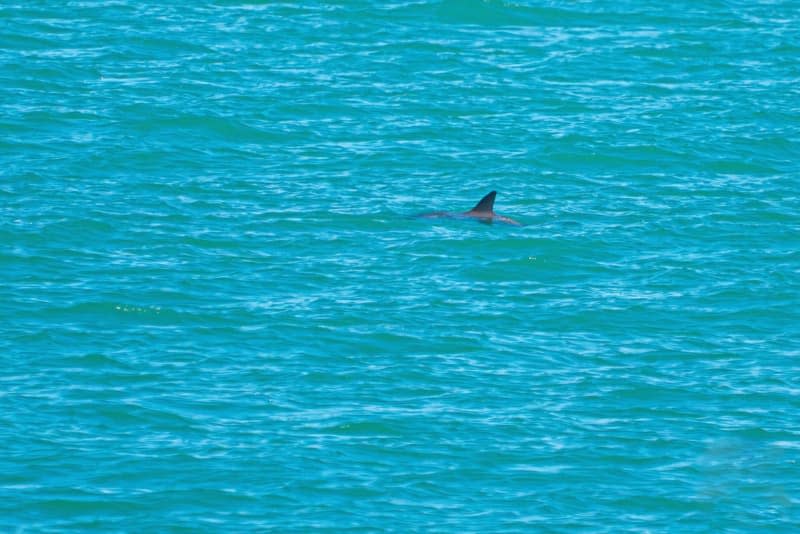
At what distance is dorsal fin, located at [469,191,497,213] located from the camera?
3331 cm

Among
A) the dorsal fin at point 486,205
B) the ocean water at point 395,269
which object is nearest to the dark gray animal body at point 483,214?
the dorsal fin at point 486,205

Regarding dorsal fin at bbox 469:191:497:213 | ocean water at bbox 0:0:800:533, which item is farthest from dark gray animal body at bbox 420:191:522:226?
ocean water at bbox 0:0:800:533

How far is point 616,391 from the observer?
25812 millimetres

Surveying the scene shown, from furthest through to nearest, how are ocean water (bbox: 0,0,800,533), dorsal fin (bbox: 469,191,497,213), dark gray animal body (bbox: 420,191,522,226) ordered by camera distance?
dark gray animal body (bbox: 420,191,522,226) < dorsal fin (bbox: 469,191,497,213) < ocean water (bbox: 0,0,800,533)

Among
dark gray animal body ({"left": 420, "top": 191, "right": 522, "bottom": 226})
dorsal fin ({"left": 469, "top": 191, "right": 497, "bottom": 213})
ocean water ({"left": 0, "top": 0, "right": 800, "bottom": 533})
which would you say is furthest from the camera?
dark gray animal body ({"left": 420, "top": 191, "right": 522, "bottom": 226})

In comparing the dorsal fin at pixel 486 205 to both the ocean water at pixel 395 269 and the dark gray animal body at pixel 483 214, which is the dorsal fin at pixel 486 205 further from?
the ocean water at pixel 395 269

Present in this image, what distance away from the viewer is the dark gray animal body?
33469 millimetres

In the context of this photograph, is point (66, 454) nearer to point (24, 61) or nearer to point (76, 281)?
point (76, 281)

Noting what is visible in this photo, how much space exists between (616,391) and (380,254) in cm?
763

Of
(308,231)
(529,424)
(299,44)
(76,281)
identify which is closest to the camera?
(529,424)

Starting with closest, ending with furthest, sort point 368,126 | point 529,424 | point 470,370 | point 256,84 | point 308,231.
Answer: point 529,424
point 470,370
point 308,231
point 368,126
point 256,84

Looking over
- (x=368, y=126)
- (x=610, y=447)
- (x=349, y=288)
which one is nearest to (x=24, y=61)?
(x=368, y=126)

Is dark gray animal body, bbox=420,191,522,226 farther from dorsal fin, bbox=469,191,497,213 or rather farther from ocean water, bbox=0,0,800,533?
ocean water, bbox=0,0,800,533

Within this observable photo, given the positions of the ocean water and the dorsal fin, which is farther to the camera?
the dorsal fin
